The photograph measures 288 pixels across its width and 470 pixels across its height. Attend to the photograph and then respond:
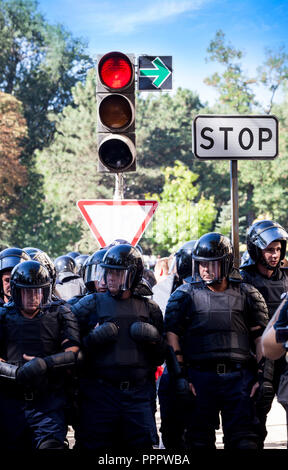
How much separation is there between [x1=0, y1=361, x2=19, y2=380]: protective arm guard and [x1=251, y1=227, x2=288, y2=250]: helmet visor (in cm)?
253

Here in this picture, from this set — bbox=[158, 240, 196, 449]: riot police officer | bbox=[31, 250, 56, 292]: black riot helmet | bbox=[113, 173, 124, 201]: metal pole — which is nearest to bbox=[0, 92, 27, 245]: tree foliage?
bbox=[31, 250, 56, 292]: black riot helmet

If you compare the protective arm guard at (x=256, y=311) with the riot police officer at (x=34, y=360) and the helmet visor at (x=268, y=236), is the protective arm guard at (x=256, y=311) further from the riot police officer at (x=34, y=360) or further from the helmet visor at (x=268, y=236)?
the riot police officer at (x=34, y=360)

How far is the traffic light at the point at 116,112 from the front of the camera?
253 inches

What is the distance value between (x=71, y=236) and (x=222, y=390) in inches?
1705

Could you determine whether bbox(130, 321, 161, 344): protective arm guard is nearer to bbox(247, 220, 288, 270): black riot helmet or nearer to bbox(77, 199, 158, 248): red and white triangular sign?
bbox(77, 199, 158, 248): red and white triangular sign

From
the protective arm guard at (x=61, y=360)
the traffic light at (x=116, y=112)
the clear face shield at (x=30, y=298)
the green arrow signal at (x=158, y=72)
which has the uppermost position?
the green arrow signal at (x=158, y=72)

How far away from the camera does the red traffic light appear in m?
6.48

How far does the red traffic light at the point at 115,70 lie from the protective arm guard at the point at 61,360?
2382mm

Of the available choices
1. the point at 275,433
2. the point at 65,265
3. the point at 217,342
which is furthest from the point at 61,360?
the point at 65,265

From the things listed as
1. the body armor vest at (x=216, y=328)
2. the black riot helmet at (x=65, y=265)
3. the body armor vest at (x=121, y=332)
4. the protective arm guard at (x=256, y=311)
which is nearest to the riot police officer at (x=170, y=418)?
the body armor vest at (x=216, y=328)

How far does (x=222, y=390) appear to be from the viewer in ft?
18.2

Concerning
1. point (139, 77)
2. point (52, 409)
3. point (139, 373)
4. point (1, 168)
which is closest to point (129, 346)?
point (139, 373)

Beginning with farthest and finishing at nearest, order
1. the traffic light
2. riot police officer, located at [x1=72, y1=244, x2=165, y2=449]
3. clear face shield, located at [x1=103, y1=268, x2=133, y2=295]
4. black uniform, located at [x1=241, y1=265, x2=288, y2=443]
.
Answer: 1. the traffic light
2. black uniform, located at [x1=241, y1=265, x2=288, y2=443]
3. clear face shield, located at [x1=103, y1=268, x2=133, y2=295]
4. riot police officer, located at [x1=72, y1=244, x2=165, y2=449]
